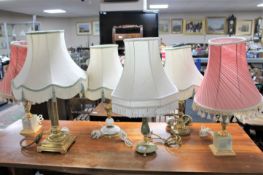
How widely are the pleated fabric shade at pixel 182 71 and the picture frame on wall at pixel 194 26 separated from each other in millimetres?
7456

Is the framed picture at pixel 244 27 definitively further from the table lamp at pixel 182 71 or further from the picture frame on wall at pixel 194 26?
the table lamp at pixel 182 71

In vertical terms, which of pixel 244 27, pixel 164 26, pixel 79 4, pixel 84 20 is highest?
pixel 84 20

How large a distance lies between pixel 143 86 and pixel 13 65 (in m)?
0.81

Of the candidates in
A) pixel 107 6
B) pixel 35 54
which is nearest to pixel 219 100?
pixel 35 54

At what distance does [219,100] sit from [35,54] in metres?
0.89

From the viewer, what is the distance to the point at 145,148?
1.16m

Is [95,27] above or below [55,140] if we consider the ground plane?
above

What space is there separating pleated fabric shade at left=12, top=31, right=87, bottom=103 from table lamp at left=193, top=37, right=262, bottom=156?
656 mm

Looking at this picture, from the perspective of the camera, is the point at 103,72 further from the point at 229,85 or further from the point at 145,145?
the point at 229,85

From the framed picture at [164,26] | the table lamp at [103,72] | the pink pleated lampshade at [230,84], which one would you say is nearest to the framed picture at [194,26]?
the framed picture at [164,26]

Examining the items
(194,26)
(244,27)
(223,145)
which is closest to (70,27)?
(194,26)

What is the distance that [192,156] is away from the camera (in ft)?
3.72

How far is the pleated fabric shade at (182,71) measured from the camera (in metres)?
1.30

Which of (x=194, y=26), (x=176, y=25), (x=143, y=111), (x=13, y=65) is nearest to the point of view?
(x=143, y=111)
